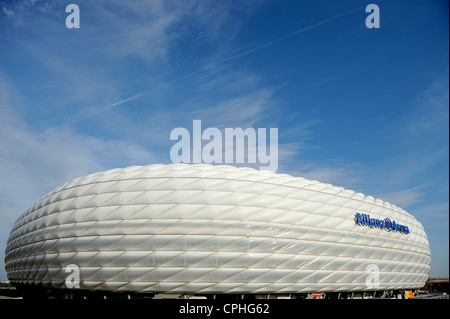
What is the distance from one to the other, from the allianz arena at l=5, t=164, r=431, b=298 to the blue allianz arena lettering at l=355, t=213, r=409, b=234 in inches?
9.5

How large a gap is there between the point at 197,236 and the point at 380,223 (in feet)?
65.0

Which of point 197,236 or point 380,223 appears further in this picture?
point 380,223

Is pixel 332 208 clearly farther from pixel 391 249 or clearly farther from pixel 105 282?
pixel 105 282

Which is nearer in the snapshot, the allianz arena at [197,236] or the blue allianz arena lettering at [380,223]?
the allianz arena at [197,236]

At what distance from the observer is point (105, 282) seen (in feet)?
76.4

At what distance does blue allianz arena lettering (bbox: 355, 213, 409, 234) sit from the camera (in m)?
29.5

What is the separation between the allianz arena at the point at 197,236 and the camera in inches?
910

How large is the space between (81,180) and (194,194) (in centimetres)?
1129

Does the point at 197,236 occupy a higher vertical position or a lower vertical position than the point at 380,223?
lower

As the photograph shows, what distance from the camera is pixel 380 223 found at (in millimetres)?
31828

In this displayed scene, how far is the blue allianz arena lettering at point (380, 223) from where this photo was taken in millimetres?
29473

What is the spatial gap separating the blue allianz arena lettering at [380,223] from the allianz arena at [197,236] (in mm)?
242

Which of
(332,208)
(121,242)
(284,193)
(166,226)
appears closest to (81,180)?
(121,242)

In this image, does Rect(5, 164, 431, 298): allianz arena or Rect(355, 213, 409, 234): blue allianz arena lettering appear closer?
Rect(5, 164, 431, 298): allianz arena
